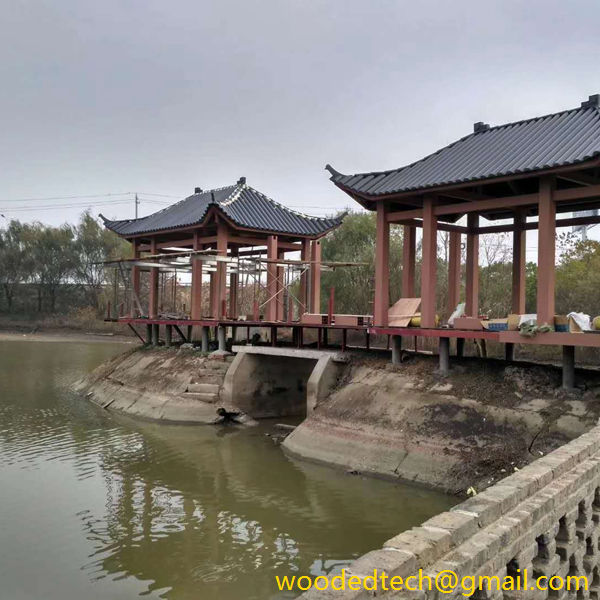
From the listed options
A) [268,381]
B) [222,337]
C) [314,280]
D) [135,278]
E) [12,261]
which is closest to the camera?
[268,381]

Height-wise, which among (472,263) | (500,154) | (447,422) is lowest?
(447,422)

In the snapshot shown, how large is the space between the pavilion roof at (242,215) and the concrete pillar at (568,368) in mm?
9353

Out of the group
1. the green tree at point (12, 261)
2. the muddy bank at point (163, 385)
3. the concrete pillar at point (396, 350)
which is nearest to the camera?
the concrete pillar at point (396, 350)

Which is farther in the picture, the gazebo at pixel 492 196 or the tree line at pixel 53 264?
the tree line at pixel 53 264

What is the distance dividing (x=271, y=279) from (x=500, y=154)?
864 centimetres

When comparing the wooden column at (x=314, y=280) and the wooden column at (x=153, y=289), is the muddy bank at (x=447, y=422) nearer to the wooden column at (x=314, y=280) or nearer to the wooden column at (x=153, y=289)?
the wooden column at (x=314, y=280)

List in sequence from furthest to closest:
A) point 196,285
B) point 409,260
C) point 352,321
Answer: point 196,285 < point 352,321 < point 409,260

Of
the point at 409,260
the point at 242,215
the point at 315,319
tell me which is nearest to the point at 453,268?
the point at 409,260

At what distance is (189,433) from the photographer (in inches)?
512

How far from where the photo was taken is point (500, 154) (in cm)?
1080

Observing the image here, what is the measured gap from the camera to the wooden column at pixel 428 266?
11.0 m

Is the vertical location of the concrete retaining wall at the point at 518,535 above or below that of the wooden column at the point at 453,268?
below

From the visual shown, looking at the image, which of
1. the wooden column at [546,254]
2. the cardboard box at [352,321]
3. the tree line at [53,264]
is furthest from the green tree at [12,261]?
the wooden column at [546,254]

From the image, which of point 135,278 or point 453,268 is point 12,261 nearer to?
Result: point 135,278
